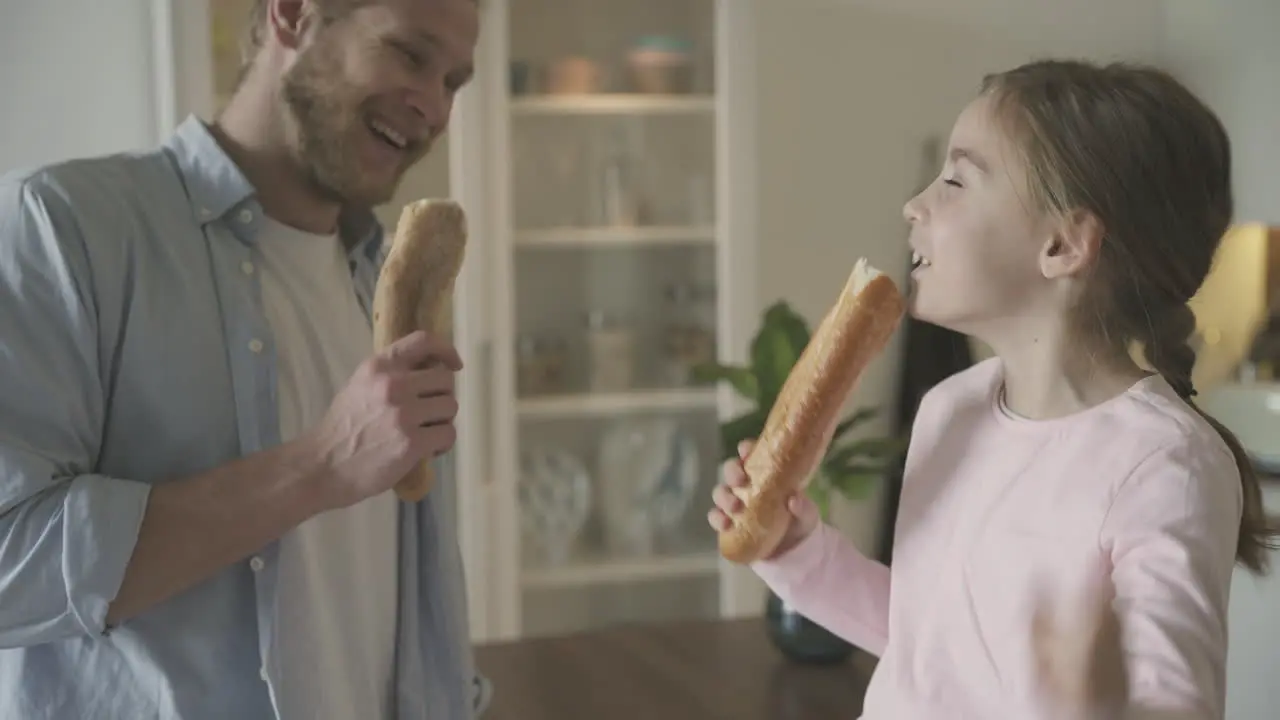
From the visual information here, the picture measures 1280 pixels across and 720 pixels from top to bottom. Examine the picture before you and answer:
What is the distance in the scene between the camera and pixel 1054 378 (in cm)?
94

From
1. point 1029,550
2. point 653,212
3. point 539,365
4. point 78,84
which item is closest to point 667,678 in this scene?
point 1029,550

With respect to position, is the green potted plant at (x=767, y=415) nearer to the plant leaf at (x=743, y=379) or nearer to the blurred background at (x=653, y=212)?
the plant leaf at (x=743, y=379)

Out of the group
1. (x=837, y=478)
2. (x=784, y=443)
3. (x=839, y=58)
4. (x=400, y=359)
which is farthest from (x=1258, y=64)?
(x=400, y=359)

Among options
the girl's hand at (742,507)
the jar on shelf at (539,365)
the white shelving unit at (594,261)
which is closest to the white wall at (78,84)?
the white shelving unit at (594,261)

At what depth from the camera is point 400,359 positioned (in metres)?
1.02

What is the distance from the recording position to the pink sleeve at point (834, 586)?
1.08 metres

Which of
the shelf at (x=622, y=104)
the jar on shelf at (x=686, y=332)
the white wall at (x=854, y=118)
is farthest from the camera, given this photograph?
the white wall at (x=854, y=118)

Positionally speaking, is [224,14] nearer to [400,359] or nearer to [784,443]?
[400,359]

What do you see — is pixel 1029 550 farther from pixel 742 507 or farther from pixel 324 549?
pixel 324 549

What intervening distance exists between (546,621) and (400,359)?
182cm

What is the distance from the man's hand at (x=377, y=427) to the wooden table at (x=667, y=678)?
27.5 inches

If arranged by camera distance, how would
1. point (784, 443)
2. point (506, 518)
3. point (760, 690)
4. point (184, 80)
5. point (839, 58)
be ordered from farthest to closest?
point (839, 58)
point (506, 518)
point (184, 80)
point (760, 690)
point (784, 443)

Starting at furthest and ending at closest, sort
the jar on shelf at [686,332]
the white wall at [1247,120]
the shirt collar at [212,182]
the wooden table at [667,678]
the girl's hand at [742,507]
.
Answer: the jar on shelf at [686,332]
the white wall at [1247,120]
the wooden table at [667,678]
the shirt collar at [212,182]
the girl's hand at [742,507]

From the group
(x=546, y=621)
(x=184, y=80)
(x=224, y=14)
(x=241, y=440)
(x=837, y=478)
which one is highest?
(x=224, y=14)
